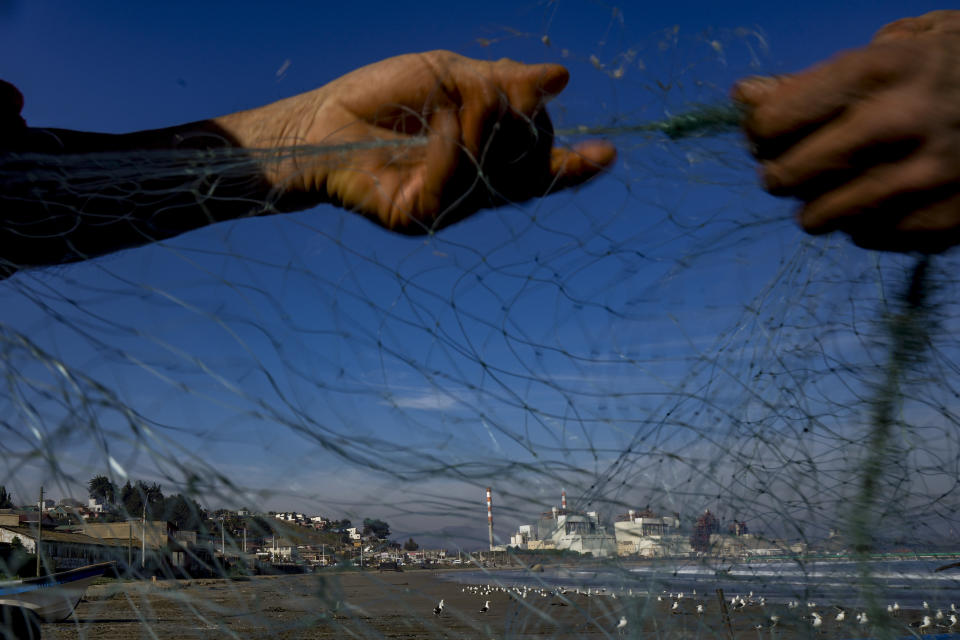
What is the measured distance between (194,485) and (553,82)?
1091 millimetres

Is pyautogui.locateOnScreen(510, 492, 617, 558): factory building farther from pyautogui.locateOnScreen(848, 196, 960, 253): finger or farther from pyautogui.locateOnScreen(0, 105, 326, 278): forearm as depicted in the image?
pyautogui.locateOnScreen(0, 105, 326, 278): forearm

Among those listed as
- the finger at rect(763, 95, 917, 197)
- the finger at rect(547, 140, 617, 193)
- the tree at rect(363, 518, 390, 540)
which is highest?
the finger at rect(547, 140, 617, 193)

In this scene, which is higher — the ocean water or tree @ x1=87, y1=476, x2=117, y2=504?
tree @ x1=87, y1=476, x2=117, y2=504

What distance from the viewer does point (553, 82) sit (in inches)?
50.1

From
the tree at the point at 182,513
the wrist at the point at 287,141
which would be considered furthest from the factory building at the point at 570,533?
the wrist at the point at 287,141

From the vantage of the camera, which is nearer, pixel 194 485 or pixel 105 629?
pixel 194 485

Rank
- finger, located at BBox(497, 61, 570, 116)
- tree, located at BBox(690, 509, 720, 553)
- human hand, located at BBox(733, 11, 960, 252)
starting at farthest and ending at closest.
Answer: tree, located at BBox(690, 509, 720, 553)
finger, located at BBox(497, 61, 570, 116)
human hand, located at BBox(733, 11, 960, 252)

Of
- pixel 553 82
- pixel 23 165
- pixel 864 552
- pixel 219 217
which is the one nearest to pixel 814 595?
pixel 864 552

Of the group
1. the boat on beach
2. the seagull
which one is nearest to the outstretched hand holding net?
the boat on beach

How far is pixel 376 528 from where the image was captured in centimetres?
142

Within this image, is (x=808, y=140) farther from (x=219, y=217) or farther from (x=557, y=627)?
(x=219, y=217)

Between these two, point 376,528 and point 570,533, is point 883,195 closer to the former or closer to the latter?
point 570,533

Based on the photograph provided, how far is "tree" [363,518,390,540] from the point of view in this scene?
1370 mm

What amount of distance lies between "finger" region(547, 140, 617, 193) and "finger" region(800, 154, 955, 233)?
45 cm
